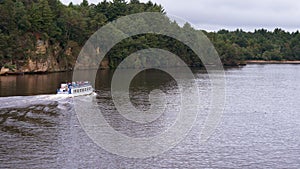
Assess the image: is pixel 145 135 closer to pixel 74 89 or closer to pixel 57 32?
pixel 74 89

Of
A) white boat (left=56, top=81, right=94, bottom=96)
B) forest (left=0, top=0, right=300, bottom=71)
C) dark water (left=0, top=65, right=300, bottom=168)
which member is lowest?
dark water (left=0, top=65, right=300, bottom=168)

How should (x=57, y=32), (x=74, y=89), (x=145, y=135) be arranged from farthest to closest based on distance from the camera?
1. (x=57, y=32)
2. (x=74, y=89)
3. (x=145, y=135)

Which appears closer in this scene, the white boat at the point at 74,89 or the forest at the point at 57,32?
the white boat at the point at 74,89

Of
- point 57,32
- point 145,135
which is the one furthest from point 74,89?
point 57,32

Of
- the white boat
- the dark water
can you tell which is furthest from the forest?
the dark water

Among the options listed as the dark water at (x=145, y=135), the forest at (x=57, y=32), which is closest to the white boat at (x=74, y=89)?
the dark water at (x=145, y=135)

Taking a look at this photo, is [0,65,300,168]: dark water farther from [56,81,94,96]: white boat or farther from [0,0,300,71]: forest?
[0,0,300,71]: forest

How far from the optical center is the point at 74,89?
56312 mm

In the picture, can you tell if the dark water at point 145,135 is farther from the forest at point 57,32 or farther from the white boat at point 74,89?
the forest at point 57,32

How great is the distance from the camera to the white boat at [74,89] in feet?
179

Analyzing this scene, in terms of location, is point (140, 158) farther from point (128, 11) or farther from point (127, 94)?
point (128, 11)

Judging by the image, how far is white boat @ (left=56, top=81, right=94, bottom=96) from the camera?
179 ft

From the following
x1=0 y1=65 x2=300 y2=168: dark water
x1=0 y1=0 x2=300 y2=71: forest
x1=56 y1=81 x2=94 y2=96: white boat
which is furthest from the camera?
x1=0 y1=0 x2=300 y2=71: forest

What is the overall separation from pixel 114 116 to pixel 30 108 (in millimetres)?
8355
